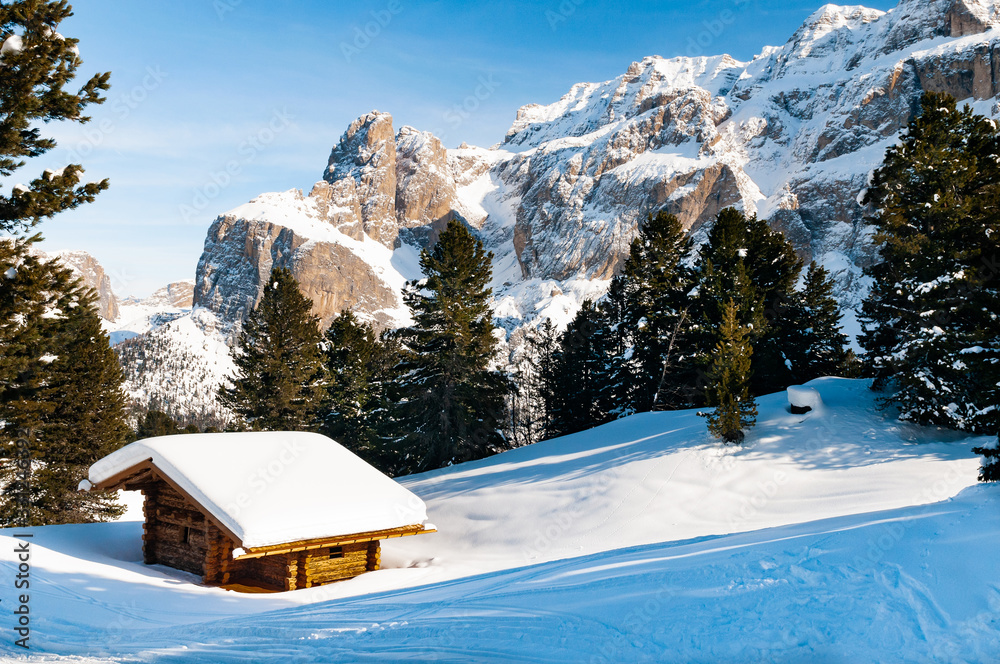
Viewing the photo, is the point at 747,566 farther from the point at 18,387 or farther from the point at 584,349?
the point at 584,349

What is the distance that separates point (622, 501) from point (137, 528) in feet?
50.2

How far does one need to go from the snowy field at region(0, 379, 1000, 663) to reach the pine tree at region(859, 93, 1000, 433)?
206cm

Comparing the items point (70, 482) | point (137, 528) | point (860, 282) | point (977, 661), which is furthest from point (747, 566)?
point (860, 282)

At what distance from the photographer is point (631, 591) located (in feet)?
25.4

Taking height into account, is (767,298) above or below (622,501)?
above

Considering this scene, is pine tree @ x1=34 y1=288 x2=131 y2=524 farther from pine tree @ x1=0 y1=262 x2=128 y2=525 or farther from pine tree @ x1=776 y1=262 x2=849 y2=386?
pine tree @ x1=776 y1=262 x2=849 y2=386

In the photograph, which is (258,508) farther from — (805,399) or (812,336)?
(812,336)

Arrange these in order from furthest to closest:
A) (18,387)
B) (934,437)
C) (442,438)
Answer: (442,438) < (18,387) < (934,437)

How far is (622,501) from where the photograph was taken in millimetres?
17516

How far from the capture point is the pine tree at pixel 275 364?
31.3 meters

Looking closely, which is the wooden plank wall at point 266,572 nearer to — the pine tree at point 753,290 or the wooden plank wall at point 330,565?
the wooden plank wall at point 330,565

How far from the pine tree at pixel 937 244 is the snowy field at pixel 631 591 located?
2.06 metres

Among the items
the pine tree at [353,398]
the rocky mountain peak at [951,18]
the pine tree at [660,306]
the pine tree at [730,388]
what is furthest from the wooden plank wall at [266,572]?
the rocky mountain peak at [951,18]

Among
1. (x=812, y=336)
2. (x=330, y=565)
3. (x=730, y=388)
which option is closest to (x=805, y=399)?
(x=730, y=388)
